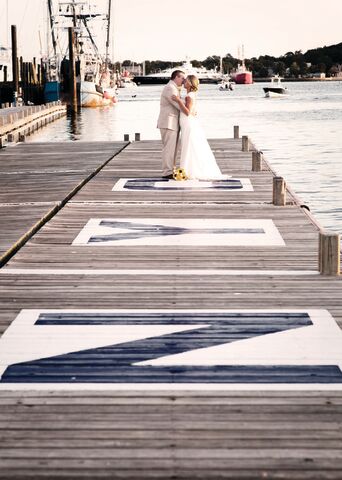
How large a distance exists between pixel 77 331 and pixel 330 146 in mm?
38287

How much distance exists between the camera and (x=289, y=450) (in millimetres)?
4590

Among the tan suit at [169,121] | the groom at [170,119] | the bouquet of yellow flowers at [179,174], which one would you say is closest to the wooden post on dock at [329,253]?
the groom at [170,119]

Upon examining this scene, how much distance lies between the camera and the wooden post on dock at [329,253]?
8.46 meters

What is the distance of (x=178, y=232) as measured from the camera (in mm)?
11078

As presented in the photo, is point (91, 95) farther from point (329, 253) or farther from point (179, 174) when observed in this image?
point (329, 253)

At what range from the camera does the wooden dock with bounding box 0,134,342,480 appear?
4578 mm

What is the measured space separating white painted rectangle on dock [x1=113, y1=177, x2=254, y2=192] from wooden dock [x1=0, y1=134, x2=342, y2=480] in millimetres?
2748

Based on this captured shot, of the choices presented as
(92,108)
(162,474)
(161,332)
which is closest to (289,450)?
(162,474)

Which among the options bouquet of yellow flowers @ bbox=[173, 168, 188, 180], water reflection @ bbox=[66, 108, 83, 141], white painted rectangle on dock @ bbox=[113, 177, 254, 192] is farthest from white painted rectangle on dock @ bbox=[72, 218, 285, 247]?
water reflection @ bbox=[66, 108, 83, 141]

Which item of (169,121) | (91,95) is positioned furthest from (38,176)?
(91,95)

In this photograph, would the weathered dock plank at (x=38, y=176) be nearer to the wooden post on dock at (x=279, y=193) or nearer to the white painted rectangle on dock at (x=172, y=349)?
the wooden post on dock at (x=279, y=193)

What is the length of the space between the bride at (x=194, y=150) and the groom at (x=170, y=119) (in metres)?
0.13

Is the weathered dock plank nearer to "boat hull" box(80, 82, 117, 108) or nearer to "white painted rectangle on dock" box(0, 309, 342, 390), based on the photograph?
"white painted rectangle on dock" box(0, 309, 342, 390)

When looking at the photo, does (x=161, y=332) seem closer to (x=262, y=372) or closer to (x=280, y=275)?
(x=262, y=372)
